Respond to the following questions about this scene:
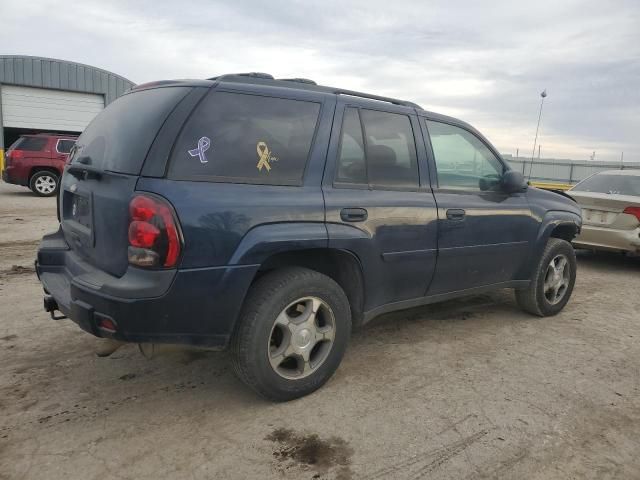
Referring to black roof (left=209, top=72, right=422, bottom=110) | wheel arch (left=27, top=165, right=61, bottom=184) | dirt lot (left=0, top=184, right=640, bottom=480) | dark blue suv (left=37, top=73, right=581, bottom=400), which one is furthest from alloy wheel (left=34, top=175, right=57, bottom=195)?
black roof (left=209, top=72, right=422, bottom=110)

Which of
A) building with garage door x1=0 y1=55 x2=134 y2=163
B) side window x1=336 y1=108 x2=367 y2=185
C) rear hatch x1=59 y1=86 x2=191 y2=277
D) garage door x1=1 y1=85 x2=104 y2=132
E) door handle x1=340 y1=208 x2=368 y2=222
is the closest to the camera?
rear hatch x1=59 y1=86 x2=191 y2=277

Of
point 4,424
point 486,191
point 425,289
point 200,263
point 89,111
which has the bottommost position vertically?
point 4,424

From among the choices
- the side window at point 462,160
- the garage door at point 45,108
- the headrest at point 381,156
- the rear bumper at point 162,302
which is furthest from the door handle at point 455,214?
the garage door at point 45,108

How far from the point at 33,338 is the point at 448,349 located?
10.4 ft

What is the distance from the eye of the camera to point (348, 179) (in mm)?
3180

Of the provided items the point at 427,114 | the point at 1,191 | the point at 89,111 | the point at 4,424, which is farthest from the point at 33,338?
the point at 89,111

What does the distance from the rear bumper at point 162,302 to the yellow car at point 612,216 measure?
579 centimetres

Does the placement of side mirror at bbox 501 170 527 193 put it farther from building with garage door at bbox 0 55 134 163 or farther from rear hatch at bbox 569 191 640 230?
building with garage door at bbox 0 55 134 163

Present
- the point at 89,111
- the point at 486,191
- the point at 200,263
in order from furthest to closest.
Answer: the point at 89,111, the point at 486,191, the point at 200,263

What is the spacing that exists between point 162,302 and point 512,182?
2.99m

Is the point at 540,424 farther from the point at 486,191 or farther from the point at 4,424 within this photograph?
the point at 4,424

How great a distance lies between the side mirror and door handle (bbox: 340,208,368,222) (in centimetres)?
160

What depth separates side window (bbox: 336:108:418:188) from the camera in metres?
3.22

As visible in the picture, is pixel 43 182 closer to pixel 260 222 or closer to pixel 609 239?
pixel 260 222
